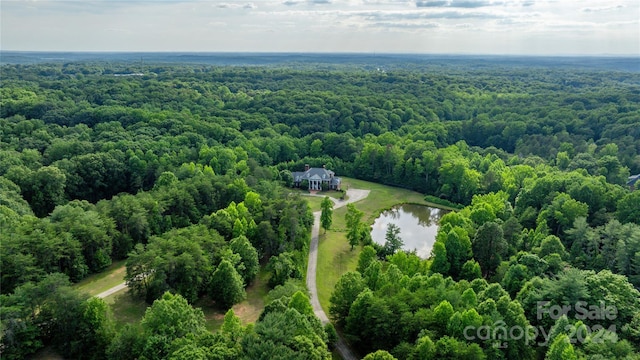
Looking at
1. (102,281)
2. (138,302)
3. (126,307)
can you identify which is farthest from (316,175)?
(126,307)

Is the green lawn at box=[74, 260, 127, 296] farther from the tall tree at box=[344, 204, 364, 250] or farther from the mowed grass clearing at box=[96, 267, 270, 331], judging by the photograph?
the tall tree at box=[344, 204, 364, 250]

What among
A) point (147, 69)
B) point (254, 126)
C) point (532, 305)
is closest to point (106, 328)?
point (532, 305)

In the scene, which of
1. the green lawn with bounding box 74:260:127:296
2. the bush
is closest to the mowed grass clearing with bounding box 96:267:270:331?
the green lawn with bounding box 74:260:127:296

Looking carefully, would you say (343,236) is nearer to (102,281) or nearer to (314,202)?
(314,202)

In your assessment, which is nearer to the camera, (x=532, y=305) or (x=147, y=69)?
(x=532, y=305)

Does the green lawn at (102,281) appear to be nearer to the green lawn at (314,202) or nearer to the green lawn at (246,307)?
the green lawn at (246,307)

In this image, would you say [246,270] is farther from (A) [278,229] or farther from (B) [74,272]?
(B) [74,272]
